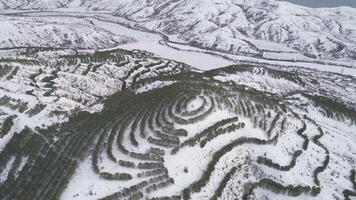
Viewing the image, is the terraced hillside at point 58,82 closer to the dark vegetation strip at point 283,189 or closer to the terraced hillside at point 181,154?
the terraced hillside at point 181,154

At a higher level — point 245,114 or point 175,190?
point 245,114

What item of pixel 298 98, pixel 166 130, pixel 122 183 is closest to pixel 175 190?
pixel 122 183

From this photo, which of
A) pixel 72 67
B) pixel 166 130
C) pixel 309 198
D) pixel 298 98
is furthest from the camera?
pixel 72 67

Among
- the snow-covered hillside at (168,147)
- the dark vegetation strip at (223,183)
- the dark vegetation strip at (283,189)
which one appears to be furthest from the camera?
the dark vegetation strip at (283,189)

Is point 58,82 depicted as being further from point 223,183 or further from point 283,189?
point 283,189

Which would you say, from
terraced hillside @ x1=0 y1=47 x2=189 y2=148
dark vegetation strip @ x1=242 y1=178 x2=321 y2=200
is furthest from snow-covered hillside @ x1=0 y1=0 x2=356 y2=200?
terraced hillside @ x1=0 y1=47 x2=189 y2=148

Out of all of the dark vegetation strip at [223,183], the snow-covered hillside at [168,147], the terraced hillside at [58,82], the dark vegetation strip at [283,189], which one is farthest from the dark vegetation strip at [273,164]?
the terraced hillside at [58,82]

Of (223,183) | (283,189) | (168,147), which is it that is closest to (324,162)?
(283,189)

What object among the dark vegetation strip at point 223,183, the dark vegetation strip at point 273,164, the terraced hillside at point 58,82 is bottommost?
the dark vegetation strip at point 223,183

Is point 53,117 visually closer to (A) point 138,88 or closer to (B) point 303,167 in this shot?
(A) point 138,88
